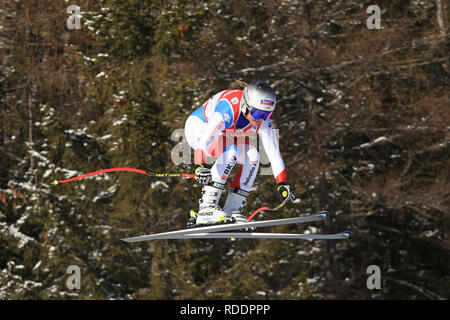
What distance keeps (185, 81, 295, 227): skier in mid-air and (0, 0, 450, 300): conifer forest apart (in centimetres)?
902

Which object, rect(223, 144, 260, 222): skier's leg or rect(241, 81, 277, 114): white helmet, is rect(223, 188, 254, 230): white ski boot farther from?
rect(241, 81, 277, 114): white helmet

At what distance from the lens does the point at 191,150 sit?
1923cm

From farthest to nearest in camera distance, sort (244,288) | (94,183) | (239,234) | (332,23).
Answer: (94,183) < (244,288) < (332,23) < (239,234)

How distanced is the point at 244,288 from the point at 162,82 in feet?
16.6

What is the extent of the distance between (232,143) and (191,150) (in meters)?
10.4

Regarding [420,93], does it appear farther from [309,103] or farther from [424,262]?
[424,262]

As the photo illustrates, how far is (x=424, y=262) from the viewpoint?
21.4 metres

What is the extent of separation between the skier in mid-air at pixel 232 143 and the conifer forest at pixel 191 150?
9.02 meters

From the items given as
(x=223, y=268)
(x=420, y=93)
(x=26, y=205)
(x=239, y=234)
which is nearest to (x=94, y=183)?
(x=26, y=205)

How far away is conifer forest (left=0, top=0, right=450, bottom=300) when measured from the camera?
61.1 feet

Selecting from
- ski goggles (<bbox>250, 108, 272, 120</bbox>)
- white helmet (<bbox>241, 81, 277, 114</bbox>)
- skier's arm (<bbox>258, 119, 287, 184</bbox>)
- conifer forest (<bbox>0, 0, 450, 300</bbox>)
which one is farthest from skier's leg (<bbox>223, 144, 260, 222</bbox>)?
conifer forest (<bbox>0, 0, 450, 300</bbox>)

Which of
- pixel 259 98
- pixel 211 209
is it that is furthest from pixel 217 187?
pixel 259 98

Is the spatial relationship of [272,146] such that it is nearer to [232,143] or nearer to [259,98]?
[232,143]

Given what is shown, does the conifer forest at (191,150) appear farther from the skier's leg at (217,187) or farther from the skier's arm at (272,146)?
the skier's arm at (272,146)
